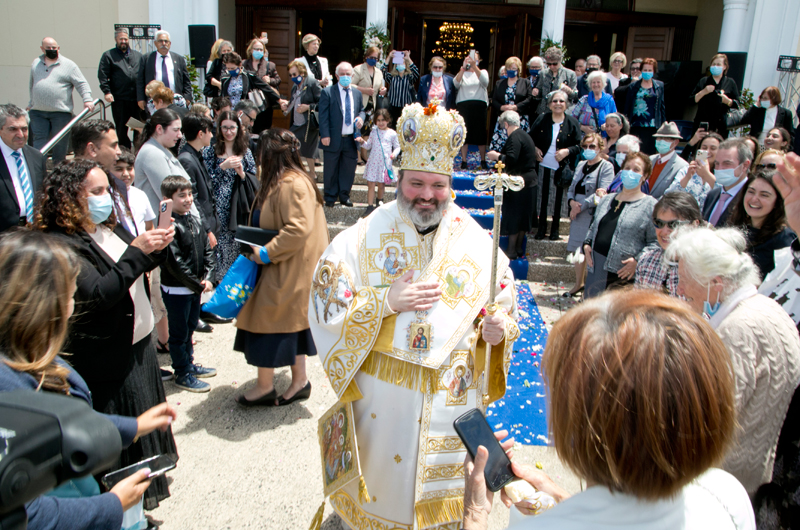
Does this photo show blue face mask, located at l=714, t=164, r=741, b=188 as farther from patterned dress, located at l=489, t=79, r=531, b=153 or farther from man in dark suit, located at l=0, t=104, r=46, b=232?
man in dark suit, located at l=0, t=104, r=46, b=232

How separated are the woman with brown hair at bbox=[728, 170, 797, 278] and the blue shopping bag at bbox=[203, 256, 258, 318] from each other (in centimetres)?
340

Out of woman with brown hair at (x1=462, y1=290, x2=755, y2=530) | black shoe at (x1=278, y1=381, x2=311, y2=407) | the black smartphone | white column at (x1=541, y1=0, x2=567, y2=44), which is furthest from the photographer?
white column at (x1=541, y1=0, x2=567, y2=44)

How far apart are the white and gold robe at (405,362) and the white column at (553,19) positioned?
391 inches

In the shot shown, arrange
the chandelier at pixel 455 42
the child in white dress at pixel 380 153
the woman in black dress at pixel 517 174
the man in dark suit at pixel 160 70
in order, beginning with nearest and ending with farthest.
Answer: the woman in black dress at pixel 517 174
the man in dark suit at pixel 160 70
the child in white dress at pixel 380 153
the chandelier at pixel 455 42

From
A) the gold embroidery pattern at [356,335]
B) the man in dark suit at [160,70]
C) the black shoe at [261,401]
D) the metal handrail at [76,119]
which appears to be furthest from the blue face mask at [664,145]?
the metal handrail at [76,119]

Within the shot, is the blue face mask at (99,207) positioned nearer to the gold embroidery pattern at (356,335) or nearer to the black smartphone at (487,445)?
the gold embroidery pattern at (356,335)

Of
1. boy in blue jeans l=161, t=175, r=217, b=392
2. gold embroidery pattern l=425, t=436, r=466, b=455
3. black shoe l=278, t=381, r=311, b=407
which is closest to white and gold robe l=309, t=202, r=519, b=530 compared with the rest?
gold embroidery pattern l=425, t=436, r=466, b=455

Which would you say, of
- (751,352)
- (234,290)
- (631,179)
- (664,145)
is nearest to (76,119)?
(234,290)

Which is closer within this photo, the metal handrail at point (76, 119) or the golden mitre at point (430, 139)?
the golden mitre at point (430, 139)

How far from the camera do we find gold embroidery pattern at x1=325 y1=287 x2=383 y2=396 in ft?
7.65

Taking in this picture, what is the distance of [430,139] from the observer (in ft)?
8.30

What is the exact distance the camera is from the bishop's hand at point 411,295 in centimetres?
229

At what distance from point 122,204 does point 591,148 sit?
5950 mm

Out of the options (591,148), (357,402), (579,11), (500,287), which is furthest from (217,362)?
(579,11)
